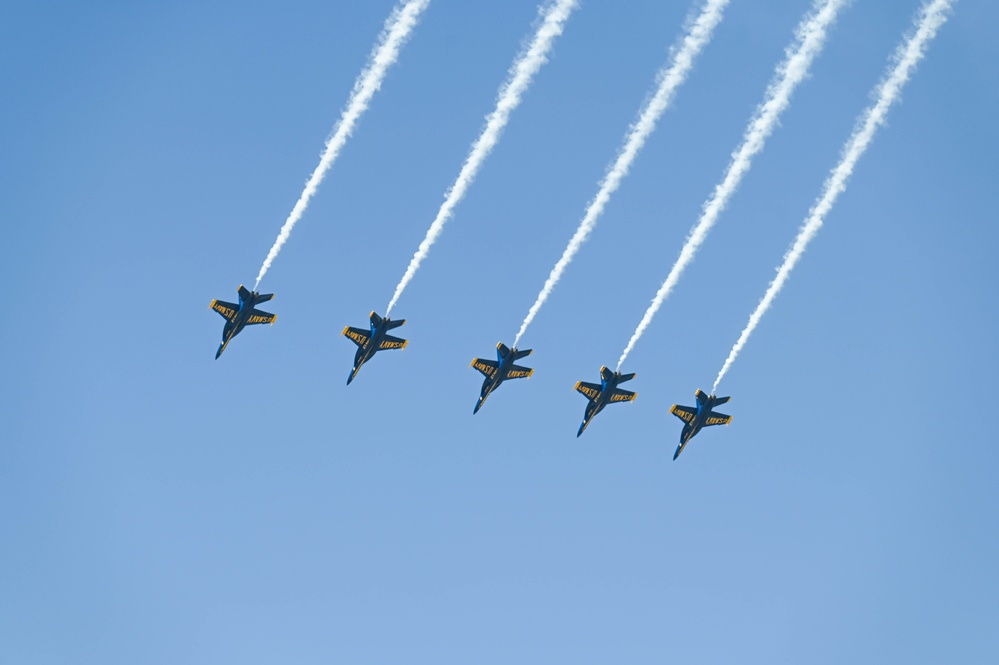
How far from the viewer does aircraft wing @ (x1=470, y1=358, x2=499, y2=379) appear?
65.8m

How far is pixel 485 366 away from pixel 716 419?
1327cm

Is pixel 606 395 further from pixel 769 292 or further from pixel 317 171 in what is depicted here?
pixel 317 171

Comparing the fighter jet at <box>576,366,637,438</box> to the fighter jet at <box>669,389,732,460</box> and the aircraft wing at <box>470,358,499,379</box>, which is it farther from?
the aircraft wing at <box>470,358,499,379</box>

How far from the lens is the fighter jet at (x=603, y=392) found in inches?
2643

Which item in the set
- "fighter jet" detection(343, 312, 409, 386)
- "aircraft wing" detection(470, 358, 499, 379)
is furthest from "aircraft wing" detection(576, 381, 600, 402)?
"fighter jet" detection(343, 312, 409, 386)

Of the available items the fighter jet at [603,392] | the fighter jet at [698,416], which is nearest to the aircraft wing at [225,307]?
the fighter jet at [603,392]

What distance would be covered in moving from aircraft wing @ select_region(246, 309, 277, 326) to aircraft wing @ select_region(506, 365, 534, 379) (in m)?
12.6

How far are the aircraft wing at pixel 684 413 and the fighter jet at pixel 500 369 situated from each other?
8030 mm

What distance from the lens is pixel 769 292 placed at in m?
56.4

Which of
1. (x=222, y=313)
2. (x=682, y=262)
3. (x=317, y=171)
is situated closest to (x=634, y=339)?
(x=682, y=262)

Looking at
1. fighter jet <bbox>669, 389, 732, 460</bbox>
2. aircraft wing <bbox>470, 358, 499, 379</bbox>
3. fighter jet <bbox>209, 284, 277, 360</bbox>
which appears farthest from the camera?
fighter jet <bbox>669, 389, 732, 460</bbox>

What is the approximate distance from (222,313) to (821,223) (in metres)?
30.1

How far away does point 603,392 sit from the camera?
2675 inches

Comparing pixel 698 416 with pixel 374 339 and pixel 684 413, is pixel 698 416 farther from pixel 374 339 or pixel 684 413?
pixel 374 339
